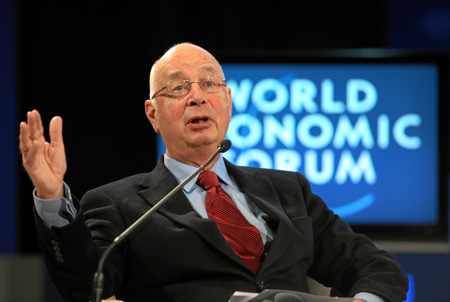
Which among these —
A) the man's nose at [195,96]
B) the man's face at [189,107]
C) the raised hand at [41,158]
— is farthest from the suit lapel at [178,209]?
the raised hand at [41,158]

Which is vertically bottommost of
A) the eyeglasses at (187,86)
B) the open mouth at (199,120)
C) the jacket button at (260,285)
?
the jacket button at (260,285)

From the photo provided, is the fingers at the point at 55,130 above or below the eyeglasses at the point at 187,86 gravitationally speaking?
below

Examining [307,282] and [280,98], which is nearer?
[307,282]

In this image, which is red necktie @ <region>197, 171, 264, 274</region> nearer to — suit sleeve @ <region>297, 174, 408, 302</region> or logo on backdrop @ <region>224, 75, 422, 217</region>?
suit sleeve @ <region>297, 174, 408, 302</region>

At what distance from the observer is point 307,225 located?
207 centimetres

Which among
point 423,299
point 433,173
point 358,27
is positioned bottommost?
point 423,299

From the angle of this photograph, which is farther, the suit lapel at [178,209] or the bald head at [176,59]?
the bald head at [176,59]

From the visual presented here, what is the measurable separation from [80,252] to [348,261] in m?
0.82

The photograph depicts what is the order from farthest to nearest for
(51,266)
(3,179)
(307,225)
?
(3,179) → (307,225) → (51,266)

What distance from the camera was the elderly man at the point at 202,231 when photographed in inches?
73.7

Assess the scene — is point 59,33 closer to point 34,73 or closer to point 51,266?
point 34,73

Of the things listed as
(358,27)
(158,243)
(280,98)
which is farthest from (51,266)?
(358,27)

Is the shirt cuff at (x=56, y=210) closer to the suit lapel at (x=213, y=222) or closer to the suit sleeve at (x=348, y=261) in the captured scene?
the suit lapel at (x=213, y=222)

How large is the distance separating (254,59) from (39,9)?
1368 millimetres
